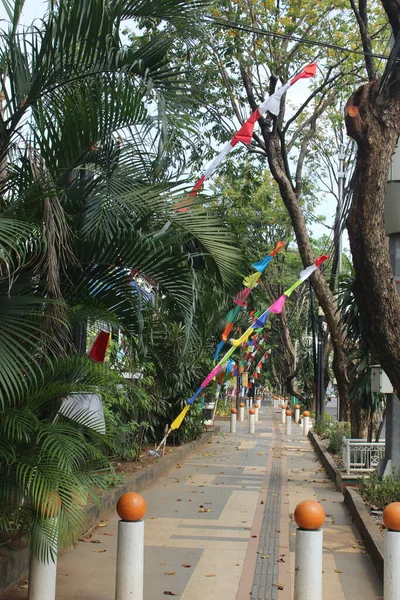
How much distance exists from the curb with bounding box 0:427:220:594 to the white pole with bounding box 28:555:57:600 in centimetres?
51

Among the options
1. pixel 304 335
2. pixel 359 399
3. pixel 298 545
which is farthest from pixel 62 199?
pixel 304 335

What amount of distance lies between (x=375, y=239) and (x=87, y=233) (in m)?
3.36

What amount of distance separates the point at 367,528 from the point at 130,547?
389cm

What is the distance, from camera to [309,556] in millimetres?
4773

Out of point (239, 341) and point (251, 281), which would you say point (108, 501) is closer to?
point (239, 341)

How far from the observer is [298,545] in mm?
4852

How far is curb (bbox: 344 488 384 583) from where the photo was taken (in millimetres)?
6969

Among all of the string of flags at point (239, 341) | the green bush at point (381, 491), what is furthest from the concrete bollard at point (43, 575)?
the green bush at point (381, 491)

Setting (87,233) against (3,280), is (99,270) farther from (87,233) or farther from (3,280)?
(3,280)

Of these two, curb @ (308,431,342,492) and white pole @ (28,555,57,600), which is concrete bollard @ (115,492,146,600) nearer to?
white pole @ (28,555,57,600)

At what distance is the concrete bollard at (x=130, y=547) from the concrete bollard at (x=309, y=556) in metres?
1.04

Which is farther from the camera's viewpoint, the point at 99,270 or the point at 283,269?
the point at 283,269

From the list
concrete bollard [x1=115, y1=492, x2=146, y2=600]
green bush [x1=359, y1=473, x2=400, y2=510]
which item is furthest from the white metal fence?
concrete bollard [x1=115, y1=492, x2=146, y2=600]

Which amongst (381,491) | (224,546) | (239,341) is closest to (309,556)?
(224,546)
